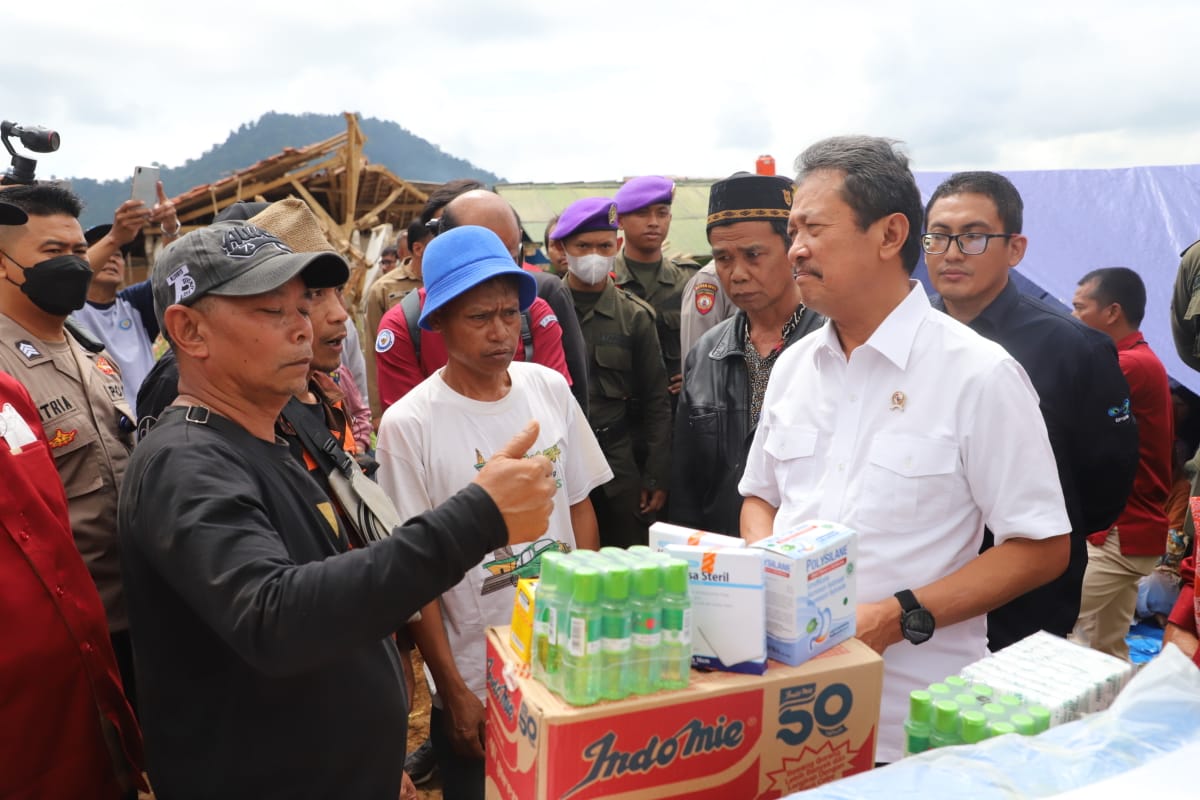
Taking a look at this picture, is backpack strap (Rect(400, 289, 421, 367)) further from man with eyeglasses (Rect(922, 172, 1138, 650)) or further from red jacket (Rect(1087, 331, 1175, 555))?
red jacket (Rect(1087, 331, 1175, 555))

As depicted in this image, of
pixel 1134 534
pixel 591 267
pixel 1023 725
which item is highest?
pixel 591 267

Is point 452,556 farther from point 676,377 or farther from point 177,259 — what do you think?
point 676,377

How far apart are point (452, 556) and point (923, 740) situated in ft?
2.79

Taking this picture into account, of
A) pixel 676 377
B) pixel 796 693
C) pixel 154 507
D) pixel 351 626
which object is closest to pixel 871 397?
pixel 796 693

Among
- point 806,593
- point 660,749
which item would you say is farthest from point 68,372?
point 806,593

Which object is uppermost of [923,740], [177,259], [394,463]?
[177,259]

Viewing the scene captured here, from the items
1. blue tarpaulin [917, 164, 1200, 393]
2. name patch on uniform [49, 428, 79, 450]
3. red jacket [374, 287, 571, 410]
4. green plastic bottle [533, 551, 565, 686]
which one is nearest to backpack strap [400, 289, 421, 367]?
red jacket [374, 287, 571, 410]

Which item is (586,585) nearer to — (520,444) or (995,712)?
(520,444)

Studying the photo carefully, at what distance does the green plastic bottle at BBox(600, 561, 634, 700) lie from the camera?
50.3 inches

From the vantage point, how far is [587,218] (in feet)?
15.5

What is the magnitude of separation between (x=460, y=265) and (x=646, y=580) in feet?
5.20

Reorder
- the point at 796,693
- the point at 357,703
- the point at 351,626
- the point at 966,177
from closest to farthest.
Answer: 1. the point at 351,626
2. the point at 796,693
3. the point at 357,703
4. the point at 966,177

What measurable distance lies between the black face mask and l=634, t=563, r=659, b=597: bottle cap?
259 centimetres

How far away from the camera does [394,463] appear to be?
2461 millimetres
